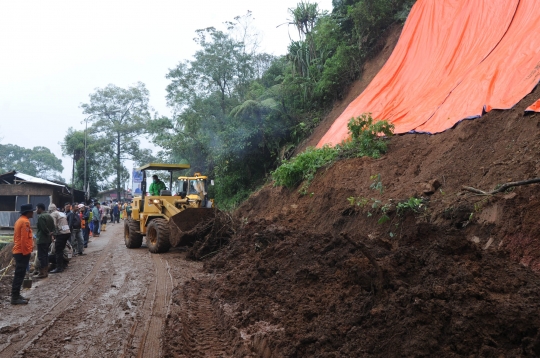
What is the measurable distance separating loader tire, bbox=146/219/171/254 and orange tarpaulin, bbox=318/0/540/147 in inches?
272

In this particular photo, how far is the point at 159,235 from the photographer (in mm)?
13469

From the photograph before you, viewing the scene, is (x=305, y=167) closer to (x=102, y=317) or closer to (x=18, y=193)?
(x=102, y=317)

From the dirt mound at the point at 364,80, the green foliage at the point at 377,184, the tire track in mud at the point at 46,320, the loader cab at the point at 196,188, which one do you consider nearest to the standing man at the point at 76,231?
the loader cab at the point at 196,188

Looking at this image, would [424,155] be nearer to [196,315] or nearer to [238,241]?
[238,241]

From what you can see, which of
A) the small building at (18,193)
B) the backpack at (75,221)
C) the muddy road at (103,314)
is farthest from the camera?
the small building at (18,193)

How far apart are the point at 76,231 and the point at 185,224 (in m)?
4.10

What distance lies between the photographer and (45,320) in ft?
22.3

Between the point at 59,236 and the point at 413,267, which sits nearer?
the point at 413,267

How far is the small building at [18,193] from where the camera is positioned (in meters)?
26.2

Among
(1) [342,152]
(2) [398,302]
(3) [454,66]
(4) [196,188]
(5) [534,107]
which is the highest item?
(3) [454,66]

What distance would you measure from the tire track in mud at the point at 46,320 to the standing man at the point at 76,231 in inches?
160

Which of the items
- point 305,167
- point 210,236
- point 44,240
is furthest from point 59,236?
point 305,167

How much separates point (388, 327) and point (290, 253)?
4210 mm

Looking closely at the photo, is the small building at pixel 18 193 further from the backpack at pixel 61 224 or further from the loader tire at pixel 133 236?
the backpack at pixel 61 224
